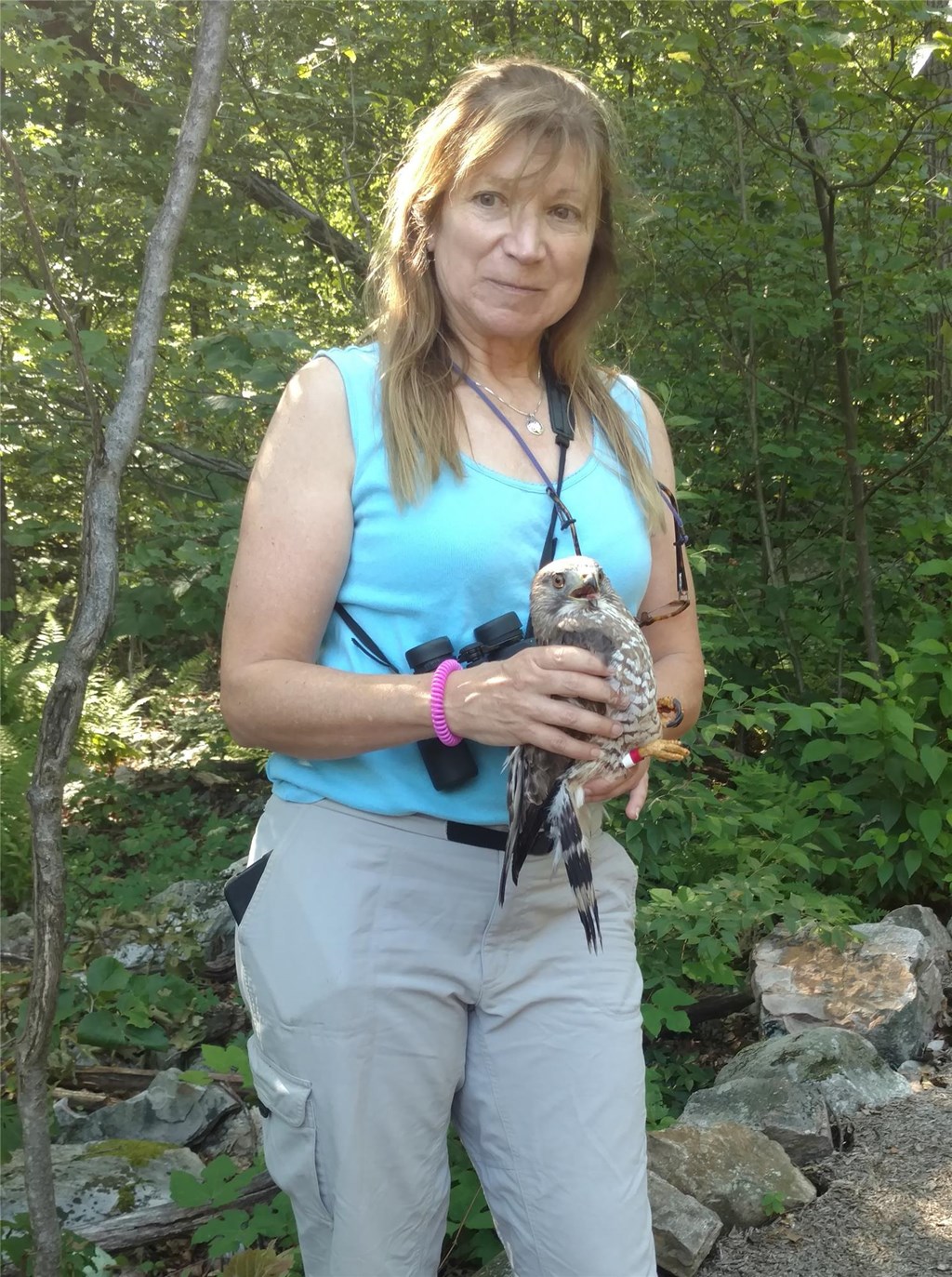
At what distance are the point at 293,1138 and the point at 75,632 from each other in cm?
104

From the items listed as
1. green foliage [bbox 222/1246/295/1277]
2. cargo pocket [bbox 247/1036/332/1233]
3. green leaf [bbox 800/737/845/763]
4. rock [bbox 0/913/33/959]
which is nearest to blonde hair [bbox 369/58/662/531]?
cargo pocket [bbox 247/1036/332/1233]

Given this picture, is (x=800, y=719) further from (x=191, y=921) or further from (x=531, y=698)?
(x=191, y=921)

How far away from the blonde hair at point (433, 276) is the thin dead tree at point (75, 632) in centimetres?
53

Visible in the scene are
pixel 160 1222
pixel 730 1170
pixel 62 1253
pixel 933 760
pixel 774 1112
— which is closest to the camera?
pixel 62 1253

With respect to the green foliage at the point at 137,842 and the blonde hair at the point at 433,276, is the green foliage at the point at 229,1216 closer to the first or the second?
the blonde hair at the point at 433,276

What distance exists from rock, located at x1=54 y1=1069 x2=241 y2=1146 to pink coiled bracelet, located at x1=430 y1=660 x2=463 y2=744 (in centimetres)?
227

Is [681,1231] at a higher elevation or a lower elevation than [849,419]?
lower

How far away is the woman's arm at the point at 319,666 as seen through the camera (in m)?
1.50

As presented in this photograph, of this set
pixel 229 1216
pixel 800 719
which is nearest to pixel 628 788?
pixel 229 1216

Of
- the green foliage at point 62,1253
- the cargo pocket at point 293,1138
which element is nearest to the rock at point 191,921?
the green foliage at point 62,1253

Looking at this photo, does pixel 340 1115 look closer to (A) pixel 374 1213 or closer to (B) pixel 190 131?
(A) pixel 374 1213

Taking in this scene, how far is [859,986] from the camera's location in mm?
3490

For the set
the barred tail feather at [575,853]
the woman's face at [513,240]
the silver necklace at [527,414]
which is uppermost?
the woman's face at [513,240]

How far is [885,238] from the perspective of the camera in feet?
16.6
